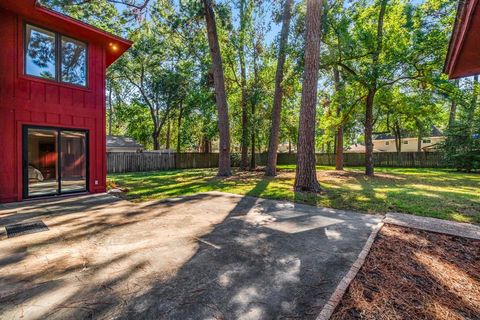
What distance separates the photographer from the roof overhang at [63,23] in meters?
5.20

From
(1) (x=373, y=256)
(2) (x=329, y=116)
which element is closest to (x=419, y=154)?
(2) (x=329, y=116)

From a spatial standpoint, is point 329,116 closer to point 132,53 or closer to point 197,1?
point 197,1

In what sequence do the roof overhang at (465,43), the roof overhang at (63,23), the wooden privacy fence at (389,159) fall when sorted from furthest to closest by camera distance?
the wooden privacy fence at (389,159), the roof overhang at (63,23), the roof overhang at (465,43)

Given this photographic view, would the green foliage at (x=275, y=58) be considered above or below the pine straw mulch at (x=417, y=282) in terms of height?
above

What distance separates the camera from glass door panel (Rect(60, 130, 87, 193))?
6.29 meters

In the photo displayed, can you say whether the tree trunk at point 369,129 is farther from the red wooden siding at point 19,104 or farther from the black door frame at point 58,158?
the black door frame at point 58,158

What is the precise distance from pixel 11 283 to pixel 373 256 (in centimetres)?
365

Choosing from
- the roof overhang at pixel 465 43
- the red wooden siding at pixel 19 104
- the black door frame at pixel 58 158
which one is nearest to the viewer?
the roof overhang at pixel 465 43

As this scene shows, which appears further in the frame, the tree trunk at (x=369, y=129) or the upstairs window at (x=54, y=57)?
the tree trunk at (x=369, y=129)

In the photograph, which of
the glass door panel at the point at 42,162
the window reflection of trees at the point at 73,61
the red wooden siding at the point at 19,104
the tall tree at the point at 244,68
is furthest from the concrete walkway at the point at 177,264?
the tall tree at the point at 244,68

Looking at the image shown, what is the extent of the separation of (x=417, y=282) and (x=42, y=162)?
26.8 feet

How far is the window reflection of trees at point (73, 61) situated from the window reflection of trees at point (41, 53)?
0.25m

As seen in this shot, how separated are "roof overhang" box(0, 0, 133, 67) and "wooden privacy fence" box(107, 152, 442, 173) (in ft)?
28.7

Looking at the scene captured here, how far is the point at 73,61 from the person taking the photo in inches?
251
